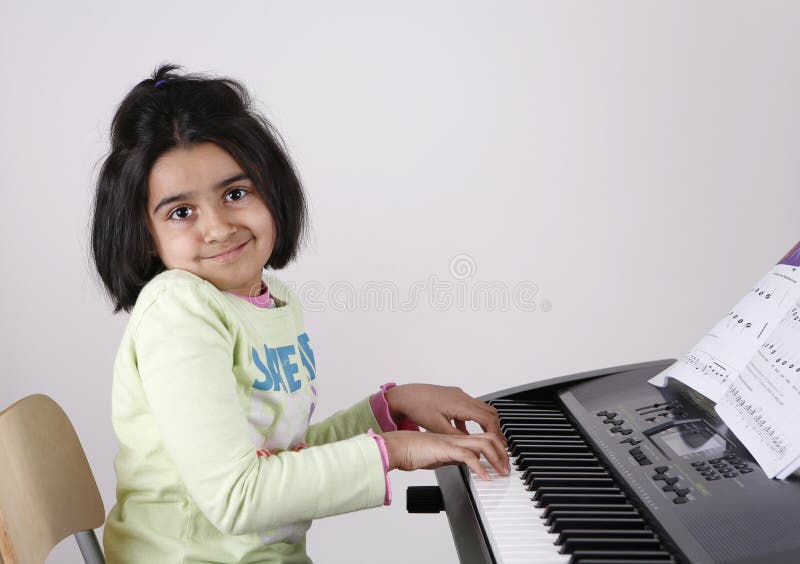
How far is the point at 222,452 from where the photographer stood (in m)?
1.12

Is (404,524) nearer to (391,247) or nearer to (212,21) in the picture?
(391,247)

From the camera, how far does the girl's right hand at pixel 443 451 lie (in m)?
1.17

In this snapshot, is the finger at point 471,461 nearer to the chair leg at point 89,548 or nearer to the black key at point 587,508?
the black key at point 587,508

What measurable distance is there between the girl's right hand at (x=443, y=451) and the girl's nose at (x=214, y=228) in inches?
14.5

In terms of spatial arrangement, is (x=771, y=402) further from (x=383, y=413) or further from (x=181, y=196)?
(x=181, y=196)

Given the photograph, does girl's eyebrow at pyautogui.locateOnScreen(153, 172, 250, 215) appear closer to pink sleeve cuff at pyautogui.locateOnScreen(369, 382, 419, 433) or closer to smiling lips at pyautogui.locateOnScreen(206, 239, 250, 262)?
smiling lips at pyautogui.locateOnScreen(206, 239, 250, 262)

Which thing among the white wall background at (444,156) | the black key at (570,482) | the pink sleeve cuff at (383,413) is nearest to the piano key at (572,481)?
the black key at (570,482)

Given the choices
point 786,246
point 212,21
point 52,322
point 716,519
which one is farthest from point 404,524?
point 716,519

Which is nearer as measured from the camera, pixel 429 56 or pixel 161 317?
pixel 161 317

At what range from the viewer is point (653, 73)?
235 cm

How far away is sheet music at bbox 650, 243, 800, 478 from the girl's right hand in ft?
1.04

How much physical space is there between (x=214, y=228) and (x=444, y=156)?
119 cm

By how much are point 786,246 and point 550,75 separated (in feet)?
2.58

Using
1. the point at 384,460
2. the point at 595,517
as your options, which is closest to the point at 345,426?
the point at 384,460
